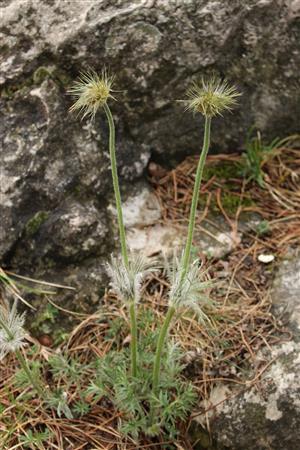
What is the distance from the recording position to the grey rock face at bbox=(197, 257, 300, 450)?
9.36 feet

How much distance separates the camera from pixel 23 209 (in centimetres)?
331

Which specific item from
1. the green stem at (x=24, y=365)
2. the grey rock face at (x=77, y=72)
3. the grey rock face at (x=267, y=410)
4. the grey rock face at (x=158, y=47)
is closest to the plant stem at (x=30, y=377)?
the green stem at (x=24, y=365)

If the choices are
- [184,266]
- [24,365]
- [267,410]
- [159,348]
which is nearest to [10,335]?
[24,365]

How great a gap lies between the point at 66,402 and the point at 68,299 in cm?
55

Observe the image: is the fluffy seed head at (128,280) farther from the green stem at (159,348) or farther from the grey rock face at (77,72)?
the grey rock face at (77,72)

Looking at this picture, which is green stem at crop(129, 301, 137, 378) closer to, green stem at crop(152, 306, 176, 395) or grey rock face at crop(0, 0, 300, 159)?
green stem at crop(152, 306, 176, 395)

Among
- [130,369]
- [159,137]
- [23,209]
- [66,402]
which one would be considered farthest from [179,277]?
[159,137]

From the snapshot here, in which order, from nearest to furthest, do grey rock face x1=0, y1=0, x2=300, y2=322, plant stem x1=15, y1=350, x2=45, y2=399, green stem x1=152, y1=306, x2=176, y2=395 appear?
1. green stem x1=152, y1=306, x2=176, y2=395
2. plant stem x1=15, y1=350, x2=45, y2=399
3. grey rock face x1=0, y1=0, x2=300, y2=322

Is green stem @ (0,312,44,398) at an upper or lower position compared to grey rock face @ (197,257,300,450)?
upper

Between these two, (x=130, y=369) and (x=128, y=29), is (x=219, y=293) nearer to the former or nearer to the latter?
(x=130, y=369)

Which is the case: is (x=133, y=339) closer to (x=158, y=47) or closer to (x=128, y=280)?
(x=128, y=280)

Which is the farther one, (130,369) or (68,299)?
(68,299)

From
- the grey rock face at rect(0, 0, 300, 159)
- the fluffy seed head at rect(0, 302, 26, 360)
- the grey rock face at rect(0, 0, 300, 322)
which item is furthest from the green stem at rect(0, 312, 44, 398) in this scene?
the grey rock face at rect(0, 0, 300, 159)

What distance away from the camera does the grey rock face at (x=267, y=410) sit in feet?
9.36
